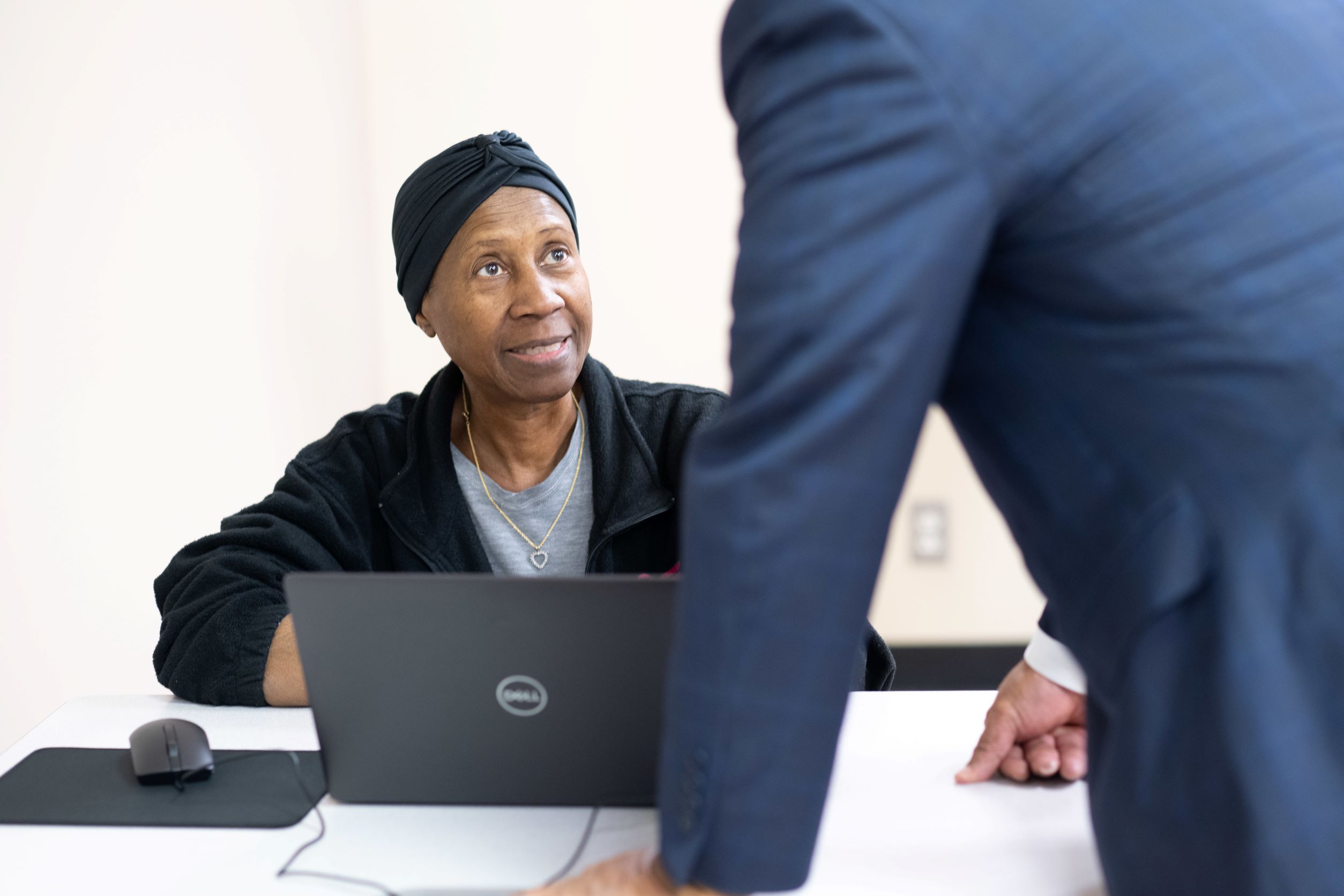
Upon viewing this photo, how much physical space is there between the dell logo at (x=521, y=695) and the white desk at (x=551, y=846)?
114 millimetres

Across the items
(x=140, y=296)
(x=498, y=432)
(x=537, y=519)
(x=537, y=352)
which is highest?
(x=140, y=296)

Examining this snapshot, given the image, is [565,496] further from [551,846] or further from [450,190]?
[551,846]

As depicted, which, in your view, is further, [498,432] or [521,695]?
[498,432]

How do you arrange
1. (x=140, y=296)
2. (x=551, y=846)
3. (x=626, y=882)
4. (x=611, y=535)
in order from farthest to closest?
(x=140, y=296) → (x=611, y=535) → (x=551, y=846) → (x=626, y=882)

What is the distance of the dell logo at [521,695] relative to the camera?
0.98 metres

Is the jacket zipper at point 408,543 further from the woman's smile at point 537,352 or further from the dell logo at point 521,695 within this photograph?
the dell logo at point 521,695

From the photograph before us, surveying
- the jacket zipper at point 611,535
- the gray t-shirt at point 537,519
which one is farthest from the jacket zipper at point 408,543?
the jacket zipper at point 611,535

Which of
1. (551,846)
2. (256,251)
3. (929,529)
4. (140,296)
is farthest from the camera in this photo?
(929,529)

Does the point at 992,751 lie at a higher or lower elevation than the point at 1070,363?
lower

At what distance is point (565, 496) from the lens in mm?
1833

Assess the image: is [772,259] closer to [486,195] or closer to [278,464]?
[486,195]

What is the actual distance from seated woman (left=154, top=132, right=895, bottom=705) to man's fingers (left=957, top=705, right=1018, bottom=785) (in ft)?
2.54

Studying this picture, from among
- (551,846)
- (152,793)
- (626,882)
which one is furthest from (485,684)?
(152,793)

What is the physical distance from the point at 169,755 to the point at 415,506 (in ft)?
2.33
